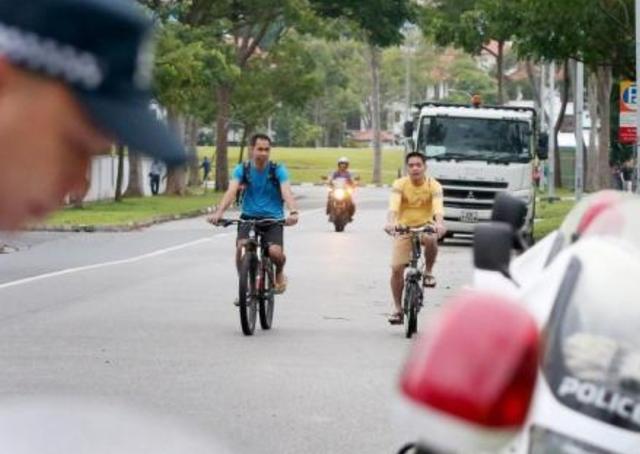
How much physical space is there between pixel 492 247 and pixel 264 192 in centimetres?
1284

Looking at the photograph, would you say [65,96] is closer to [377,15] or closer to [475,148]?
[475,148]

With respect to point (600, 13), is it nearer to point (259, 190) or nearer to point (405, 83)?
point (259, 190)

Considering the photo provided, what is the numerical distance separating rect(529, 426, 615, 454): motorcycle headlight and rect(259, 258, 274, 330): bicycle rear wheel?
1223cm

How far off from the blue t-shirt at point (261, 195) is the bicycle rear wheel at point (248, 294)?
0.47m

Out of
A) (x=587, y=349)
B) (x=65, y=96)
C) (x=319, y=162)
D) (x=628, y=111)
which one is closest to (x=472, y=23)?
(x=628, y=111)

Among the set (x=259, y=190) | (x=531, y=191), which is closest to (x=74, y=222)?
(x=531, y=191)

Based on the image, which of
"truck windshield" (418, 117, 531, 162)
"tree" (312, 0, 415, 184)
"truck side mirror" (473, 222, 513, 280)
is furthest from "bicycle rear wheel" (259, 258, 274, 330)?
"tree" (312, 0, 415, 184)

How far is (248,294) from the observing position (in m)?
15.4

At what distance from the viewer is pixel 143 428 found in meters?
1.96

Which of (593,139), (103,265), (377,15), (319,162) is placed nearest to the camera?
(103,265)

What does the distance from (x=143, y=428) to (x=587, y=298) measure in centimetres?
170

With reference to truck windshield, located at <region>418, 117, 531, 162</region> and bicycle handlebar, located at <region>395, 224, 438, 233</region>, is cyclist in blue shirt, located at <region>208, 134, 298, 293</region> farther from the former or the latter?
truck windshield, located at <region>418, 117, 531, 162</region>

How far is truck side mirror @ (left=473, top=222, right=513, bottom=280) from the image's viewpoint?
3.11 meters

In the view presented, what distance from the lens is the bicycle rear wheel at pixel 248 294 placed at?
49.8 feet
